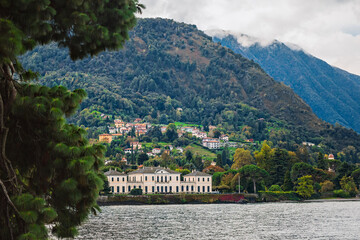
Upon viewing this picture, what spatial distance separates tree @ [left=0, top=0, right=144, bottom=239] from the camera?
15102 mm

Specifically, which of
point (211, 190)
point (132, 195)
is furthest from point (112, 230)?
point (211, 190)

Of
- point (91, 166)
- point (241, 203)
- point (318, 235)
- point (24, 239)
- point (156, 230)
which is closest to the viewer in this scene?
point (24, 239)

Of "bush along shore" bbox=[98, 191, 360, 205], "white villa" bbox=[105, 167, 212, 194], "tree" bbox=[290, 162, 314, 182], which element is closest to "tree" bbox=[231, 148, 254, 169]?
"white villa" bbox=[105, 167, 212, 194]

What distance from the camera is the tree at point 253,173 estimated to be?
Answer: 138 meters

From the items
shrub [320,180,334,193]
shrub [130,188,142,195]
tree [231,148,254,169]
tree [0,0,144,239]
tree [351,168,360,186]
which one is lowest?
tree [0,0,144,239]

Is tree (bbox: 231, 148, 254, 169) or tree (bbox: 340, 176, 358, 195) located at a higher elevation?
tree (bbox: 231, 148, 254, 169)

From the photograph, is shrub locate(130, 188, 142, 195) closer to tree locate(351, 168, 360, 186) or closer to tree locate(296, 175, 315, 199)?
tree locate(296, 175, 315, 199)

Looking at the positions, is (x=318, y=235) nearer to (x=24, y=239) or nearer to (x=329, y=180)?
(x=24, y=239)

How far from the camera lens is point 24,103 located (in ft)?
51.5

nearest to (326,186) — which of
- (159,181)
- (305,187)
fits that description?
(305,187)

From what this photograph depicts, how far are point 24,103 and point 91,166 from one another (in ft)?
7.85

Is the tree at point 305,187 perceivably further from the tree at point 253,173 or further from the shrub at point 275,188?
the tree at point 253,173

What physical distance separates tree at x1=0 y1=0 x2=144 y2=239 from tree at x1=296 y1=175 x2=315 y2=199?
394 ft

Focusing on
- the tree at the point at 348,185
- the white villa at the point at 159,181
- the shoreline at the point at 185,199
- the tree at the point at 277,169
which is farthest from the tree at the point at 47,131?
the tree at the point at 348,185
